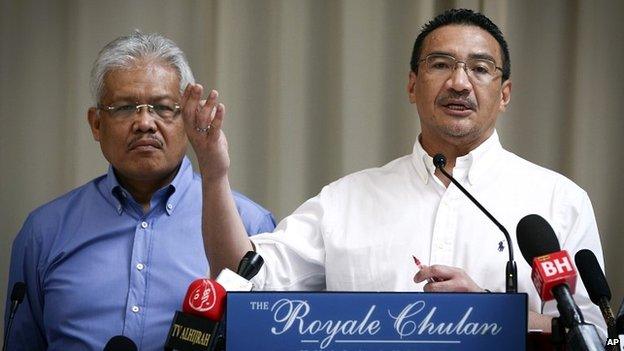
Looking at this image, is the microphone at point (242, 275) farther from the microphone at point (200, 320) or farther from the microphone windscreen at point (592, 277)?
the microphone windscreen at point (592, 277)

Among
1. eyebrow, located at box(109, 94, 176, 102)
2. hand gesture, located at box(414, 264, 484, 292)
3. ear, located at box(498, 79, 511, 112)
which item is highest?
ear, located at box(498, 79, 511, 112)

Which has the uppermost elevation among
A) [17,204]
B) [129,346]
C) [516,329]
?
[516,329]

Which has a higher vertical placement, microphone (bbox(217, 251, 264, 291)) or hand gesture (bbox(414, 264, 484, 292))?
microphone (bbox(217, 251, 264, 291))

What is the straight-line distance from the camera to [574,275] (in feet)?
4.65

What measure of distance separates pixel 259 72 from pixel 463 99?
1291 millimetres

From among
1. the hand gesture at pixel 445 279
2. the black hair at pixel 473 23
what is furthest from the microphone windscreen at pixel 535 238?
the black hair at pixel 473 23

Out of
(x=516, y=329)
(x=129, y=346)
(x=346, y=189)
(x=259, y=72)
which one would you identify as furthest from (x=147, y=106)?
(x=516, y=329)

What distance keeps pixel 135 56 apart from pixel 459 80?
3.09 feet

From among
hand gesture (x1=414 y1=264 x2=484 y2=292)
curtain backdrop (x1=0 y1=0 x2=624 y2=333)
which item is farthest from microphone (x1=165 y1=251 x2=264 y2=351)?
curtain backdrop (x1=0 y1=0 x2=624 y2=333)

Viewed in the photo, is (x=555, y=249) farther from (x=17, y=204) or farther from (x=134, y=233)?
(x=17, y=204)

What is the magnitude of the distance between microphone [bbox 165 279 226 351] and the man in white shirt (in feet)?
1.85

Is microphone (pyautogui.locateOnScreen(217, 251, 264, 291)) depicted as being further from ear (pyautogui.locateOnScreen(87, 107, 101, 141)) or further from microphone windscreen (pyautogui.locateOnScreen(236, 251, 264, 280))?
ear (pyautogui.locateOnScreen(87, 107, 101, 141))

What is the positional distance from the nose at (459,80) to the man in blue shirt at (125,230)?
73cm

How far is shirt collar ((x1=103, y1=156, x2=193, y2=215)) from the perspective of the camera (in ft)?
8.80
